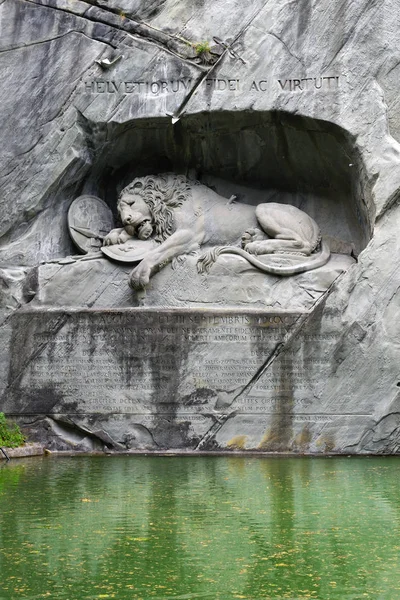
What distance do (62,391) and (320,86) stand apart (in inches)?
187

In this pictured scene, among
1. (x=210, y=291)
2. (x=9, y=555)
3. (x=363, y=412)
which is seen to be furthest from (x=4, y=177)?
(x=9, y=555)

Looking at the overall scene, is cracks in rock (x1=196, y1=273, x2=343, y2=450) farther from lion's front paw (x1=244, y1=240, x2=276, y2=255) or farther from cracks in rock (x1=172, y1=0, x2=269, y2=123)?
cracks in rock (x1=172, y1=0, x2=269, y2=123)

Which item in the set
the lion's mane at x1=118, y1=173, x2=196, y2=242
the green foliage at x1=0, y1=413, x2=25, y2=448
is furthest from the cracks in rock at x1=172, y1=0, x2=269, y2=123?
the green foliage at x1=0, y1=413, x2=25, y2=448

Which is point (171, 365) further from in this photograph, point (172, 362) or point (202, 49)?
point (202, 49)

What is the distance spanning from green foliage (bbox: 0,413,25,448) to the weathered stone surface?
0.27 metres

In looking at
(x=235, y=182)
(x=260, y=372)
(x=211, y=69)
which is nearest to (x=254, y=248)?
(x=235, y=182)

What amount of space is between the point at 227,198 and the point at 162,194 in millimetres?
924

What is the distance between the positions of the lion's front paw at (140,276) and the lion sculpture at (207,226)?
48 mm

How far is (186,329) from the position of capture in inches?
493

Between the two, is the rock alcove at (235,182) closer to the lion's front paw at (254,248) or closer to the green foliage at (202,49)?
the lion's front paw at (254,248)

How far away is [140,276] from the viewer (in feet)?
41.9

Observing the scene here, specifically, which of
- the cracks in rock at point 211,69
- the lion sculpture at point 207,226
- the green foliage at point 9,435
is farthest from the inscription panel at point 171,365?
the cracks in rock at point 211,69

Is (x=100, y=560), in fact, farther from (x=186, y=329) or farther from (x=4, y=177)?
(x=4, y=177)

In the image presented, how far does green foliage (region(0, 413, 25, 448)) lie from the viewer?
12016mm
